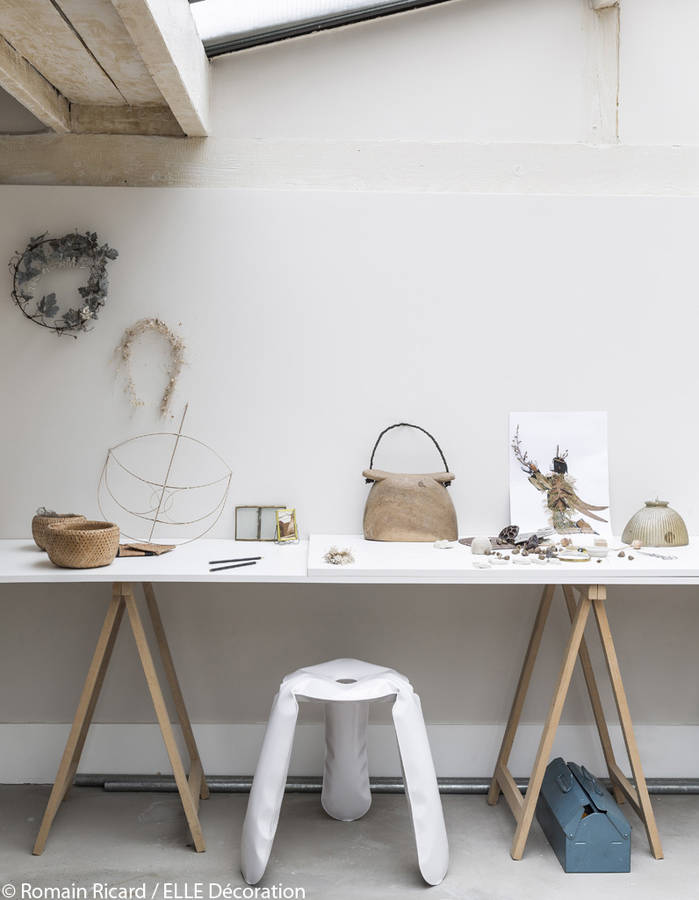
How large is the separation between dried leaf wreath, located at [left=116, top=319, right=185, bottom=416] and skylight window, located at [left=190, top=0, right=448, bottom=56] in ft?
3.41

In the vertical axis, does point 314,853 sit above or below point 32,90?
below

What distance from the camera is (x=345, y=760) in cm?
267

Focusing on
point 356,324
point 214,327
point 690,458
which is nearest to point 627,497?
point 690,458

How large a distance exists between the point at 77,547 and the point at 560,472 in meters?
1.75

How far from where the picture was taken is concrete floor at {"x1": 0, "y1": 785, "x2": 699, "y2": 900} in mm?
2287

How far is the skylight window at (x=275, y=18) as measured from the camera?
2727mm

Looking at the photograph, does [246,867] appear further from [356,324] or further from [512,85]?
[512,85]

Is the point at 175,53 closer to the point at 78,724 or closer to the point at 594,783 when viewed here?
the point at 78,724

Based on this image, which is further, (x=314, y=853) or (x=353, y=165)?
(x=353, y=165)

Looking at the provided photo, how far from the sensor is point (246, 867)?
7.44ft

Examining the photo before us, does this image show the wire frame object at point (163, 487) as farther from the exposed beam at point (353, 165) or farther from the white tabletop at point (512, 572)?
the exposed beam at point (353, 165)

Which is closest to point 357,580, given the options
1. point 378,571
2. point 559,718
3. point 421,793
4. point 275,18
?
point 378,571

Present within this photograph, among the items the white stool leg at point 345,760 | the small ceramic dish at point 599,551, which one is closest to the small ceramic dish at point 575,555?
the small ceramic dish at point 599,551

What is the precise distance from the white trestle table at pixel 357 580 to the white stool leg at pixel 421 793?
33 centimetres
